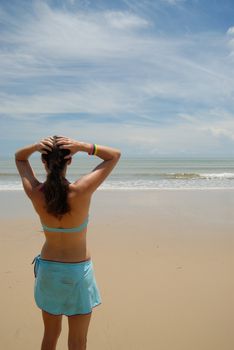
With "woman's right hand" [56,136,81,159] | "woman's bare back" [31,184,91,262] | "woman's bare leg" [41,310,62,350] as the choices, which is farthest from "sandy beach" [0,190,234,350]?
"woman's right hand" [56,136,81,159]

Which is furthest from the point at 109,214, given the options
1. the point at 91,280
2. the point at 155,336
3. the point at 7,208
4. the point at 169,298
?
the point at 91,280

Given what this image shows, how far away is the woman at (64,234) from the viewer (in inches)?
85.7

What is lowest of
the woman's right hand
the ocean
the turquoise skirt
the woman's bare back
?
the ocean

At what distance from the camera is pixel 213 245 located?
21.6 feet

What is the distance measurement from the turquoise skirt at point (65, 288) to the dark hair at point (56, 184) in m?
0.41

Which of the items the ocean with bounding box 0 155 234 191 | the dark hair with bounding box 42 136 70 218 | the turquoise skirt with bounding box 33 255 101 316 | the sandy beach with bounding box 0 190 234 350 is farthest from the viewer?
the ocean with bounding box 0 155 234 191

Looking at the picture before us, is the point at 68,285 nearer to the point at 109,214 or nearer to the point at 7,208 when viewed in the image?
the point at 109,214

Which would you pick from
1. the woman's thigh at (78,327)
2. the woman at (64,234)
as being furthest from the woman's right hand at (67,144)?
the woman's thigh at (78,327)

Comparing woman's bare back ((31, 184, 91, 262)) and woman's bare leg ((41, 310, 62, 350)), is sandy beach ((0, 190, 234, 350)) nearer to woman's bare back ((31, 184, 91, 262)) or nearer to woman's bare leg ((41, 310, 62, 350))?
woman's bare leg ((41, 310, 62, 350))

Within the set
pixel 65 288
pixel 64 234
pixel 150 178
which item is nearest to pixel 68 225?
pixel 64 234

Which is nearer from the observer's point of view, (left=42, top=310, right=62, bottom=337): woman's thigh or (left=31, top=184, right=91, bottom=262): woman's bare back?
(left=31, top=184, right=91, bottom=262): woman's bare back

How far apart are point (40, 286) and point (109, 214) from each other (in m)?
7.44

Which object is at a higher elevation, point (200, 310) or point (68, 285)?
point (68, 285)

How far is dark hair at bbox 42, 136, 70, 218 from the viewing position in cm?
216
